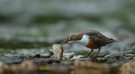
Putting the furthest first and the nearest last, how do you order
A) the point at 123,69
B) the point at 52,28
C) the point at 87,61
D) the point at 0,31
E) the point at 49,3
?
the point at 49,3
the point at 52,28
the point at 0,31
the point at 87,61
the point at 123,69

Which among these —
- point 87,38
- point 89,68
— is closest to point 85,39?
point 87,38

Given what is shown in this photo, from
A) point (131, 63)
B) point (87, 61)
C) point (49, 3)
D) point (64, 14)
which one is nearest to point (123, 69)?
point (131, 63)

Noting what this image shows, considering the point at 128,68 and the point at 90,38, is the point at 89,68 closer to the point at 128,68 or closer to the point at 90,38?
the point at 128,68

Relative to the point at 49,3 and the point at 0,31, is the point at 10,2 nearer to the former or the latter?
the point at 49,3

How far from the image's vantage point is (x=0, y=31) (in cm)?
1950

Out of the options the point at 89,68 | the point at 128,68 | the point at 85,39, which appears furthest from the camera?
the point at 85,39

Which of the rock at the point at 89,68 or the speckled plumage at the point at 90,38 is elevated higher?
the speckled plumage at the point at 90,38

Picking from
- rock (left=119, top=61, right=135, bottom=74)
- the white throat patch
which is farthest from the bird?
rock (left=119, top=61, right=135, bottom=74)

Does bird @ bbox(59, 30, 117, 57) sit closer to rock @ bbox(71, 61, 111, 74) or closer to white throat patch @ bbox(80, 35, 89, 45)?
white throat patch @ bbox(80, 35, 89, 45)

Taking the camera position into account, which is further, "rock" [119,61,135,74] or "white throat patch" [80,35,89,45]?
"white throat patch" [80,35,89,45]

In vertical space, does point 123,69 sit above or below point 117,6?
below

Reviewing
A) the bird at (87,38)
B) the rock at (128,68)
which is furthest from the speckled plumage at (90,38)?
the rock at (128,68)

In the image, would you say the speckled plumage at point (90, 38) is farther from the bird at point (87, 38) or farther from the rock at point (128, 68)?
the rock at point (128, 68)

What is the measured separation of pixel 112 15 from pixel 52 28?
325 cm
